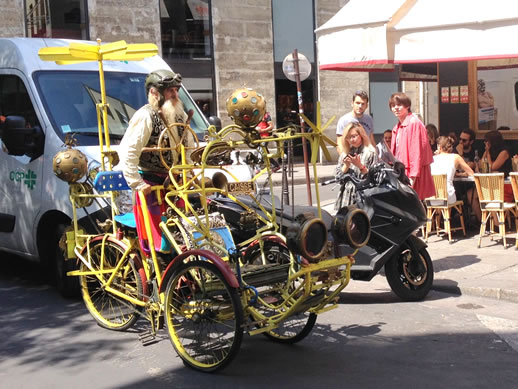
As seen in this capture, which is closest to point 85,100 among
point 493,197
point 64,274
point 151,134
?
point 64,274

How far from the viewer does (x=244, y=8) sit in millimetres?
23203

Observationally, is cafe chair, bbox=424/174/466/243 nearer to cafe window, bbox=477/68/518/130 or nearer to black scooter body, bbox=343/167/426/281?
cafe window, bbox=477/68/518/130

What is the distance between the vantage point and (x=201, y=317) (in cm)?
493

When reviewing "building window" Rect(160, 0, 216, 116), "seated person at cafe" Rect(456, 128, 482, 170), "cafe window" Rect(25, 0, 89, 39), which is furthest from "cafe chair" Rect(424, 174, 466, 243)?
"cafe window" Rect(25, 0, 89, 39)

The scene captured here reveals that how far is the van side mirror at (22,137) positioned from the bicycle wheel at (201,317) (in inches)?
111

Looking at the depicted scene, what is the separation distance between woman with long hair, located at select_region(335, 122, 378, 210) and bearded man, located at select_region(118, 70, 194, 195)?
2.02 m

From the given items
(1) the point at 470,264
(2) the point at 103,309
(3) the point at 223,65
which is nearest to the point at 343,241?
(2) the point at 103,309

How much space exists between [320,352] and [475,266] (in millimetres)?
3242

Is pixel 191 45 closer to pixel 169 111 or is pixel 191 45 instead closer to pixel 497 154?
pixel 497 154

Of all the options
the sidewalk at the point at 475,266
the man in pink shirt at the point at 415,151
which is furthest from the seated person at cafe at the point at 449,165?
the man in pink shirt at the point at 415,151

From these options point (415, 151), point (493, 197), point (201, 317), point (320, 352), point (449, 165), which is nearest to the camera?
point (201, 317)

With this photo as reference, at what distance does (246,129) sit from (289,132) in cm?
29

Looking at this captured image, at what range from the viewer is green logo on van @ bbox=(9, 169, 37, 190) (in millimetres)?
7234

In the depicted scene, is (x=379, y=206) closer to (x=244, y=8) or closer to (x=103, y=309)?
(x=103, y=309)
